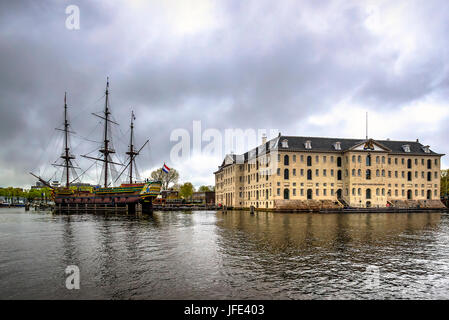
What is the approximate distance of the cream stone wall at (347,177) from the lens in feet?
243

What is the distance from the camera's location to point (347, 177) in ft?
247

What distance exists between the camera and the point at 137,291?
10.6 m

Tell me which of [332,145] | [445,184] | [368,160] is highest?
[332,145]

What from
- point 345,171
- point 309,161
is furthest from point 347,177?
point 309,161

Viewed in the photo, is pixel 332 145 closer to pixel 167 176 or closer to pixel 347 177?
pixel 347 177

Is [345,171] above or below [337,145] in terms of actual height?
below

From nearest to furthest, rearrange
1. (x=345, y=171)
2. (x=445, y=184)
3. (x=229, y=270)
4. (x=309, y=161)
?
(x=229, y=270), (x=309, y=161), (x=345, y=171), (x=445, y=184)

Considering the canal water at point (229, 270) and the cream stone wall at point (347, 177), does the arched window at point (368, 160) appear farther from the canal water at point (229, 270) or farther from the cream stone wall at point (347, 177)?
the canal water at point (229, 270)

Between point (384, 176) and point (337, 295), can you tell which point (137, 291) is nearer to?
point (337, 295)

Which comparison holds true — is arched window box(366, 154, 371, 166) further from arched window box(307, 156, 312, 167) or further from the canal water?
the canal water

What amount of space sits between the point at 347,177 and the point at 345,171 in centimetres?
183

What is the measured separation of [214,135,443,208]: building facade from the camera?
74.1m
